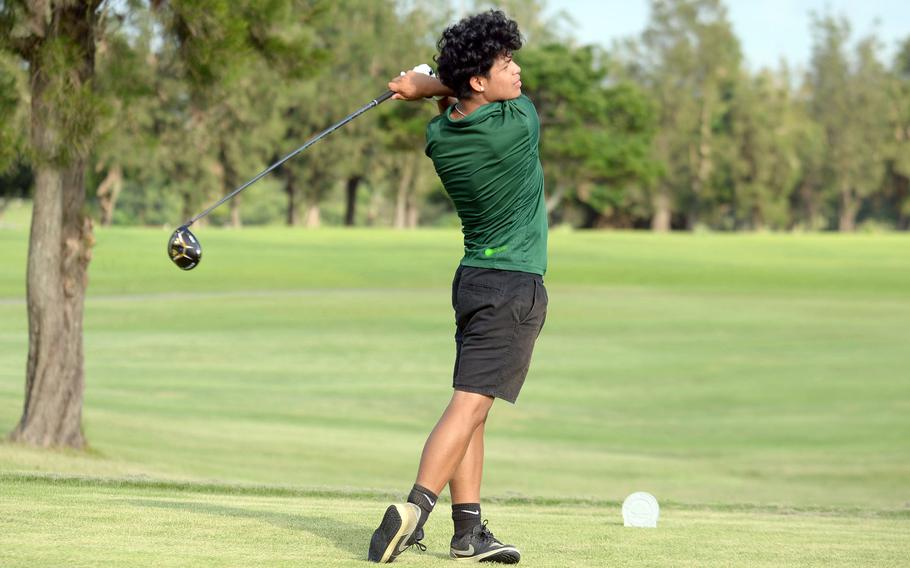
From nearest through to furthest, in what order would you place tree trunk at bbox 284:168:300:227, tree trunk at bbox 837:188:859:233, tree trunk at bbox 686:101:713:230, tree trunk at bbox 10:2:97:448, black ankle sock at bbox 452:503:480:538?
1. black ankle sock at bbox 452:503:480:538
2. tree trunk at bbox 10:2:97:448
3. tree trunk at bbox 284:168:300:227
4. tree trunk at bbox 686:101:713:230
5. tree trunk at bbox 837:188:859:233

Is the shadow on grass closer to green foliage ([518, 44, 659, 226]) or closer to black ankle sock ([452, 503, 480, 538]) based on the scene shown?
black ankle sock ([452, 503, 480, 538])

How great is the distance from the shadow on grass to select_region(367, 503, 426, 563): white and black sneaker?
10cm

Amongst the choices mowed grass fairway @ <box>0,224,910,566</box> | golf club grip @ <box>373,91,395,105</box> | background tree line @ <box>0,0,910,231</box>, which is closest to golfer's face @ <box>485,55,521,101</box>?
golf club grip @ <box>373,91,395,105</box>

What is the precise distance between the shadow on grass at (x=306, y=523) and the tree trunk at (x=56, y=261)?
583cm

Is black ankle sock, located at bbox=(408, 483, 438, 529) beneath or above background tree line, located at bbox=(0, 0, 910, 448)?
beneath

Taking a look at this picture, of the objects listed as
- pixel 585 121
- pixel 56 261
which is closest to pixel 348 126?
pixel 585 121

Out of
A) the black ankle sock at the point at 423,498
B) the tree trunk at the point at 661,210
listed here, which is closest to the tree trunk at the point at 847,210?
the tree trunk at the point at 661,210

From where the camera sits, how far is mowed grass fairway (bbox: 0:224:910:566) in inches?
210

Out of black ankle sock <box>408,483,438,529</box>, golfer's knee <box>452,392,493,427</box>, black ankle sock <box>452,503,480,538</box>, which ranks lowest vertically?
black ankle sock <box>452,503,480,538</box>

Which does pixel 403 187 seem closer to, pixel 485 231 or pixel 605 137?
pixel 605 137

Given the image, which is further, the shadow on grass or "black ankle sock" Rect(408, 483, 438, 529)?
the shadow on grass

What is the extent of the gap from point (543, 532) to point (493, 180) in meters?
1.62

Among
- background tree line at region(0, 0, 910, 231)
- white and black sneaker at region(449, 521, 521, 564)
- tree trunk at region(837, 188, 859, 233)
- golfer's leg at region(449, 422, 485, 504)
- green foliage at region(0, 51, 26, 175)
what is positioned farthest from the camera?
tree trunk at region(837, 188, 859, 233)

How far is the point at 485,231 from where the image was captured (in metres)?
4.97
